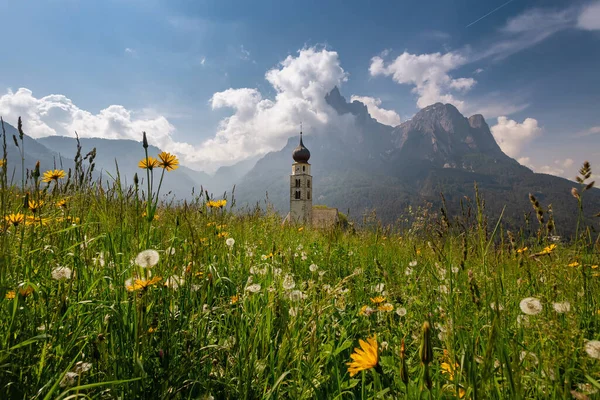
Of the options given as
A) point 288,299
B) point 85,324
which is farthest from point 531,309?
point 85,324

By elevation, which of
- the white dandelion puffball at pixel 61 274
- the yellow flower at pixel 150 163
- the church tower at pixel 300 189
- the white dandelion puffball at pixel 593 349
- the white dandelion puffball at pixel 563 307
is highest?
the church tower at pixel 300 189

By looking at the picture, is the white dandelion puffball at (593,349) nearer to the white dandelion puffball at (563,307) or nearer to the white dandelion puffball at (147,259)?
the white dandelion puffball at (563,307)

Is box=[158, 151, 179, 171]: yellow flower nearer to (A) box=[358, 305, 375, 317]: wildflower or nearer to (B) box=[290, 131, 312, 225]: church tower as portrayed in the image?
(A) box=[358, 305, 375, 317]: wildflower

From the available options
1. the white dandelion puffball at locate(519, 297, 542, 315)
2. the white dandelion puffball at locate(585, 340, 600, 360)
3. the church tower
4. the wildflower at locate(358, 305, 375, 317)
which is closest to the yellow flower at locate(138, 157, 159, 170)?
the wildflower at locate(358, 305, 375, 317)

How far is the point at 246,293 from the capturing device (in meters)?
1.83

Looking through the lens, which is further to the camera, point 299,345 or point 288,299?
point 288,299

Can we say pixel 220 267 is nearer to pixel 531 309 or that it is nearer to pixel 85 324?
pixel 85 324

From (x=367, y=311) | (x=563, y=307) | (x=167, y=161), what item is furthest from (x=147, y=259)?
(x=563, y=307)

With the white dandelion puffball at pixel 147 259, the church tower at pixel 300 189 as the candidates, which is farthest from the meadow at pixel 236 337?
the church tower at pixel 300 189

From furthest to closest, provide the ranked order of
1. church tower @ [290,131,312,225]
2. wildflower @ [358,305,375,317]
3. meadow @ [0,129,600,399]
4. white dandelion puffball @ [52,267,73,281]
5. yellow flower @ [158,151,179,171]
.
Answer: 1. church tower @ [290,131,312,225]
2. yellow flower @ [158,151,179,171]
3. wildflower @ [358,305,375,317]
4. white dandelion puffball @ [52,267,73,281]
5. meadow @ [0,129,600,399]

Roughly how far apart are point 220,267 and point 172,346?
1270 millimetres

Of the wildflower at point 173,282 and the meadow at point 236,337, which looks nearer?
the meadow at point 236,337

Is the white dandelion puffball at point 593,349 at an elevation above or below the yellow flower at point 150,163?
below

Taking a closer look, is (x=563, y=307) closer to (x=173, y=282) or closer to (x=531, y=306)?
(x=531, y=306)
